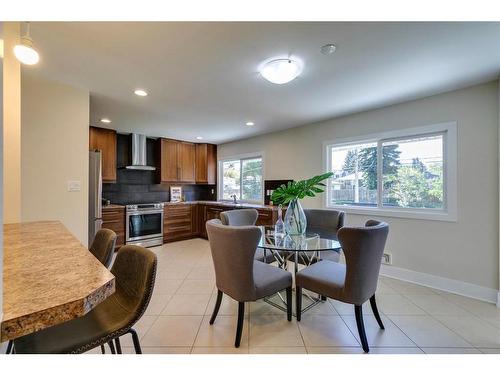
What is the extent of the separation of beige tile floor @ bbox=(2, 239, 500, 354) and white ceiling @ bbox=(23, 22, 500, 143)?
223cm

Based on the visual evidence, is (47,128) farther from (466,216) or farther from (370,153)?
(466,216)

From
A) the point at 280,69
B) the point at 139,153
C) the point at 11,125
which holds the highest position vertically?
the point at 280,69

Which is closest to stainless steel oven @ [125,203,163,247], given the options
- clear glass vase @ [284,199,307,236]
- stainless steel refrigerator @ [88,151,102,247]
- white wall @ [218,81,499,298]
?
stainless steel refrigerator @ [88,151,102,247]

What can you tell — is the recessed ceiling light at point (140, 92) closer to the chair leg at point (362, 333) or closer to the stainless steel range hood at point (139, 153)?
the stainless steel range hood at point (139, 153)

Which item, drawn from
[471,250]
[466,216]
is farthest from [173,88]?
[471,250]

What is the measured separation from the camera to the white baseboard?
2246 millimetres

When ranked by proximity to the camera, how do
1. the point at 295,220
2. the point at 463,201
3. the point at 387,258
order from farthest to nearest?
the point at 387,258 → the point at 463,201 → the point at 295,220

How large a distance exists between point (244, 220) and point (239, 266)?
1136 mm

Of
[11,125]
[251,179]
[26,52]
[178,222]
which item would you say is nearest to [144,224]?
[178,222]

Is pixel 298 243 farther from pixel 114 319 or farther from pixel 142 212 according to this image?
pixel 142 212

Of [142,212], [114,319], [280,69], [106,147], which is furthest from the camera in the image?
[142,212]

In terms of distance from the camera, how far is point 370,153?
316 cm

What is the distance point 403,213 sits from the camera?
2785 mm
